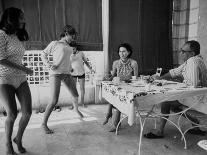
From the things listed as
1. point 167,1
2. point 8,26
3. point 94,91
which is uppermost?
point 167,1

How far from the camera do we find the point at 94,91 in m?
4.77

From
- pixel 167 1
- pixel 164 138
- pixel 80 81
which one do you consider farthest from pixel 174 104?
pixel 167 1

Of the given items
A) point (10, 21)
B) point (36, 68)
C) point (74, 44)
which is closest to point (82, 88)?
point (74, 44)

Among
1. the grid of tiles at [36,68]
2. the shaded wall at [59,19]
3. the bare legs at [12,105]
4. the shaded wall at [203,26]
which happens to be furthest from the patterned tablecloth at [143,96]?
the grid of tiles at [36,68]

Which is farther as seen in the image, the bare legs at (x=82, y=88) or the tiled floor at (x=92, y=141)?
the bare legs at (x=82, y=88)

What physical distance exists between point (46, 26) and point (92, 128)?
2208 mm

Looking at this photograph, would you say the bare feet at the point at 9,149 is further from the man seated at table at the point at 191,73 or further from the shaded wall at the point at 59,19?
the shaded wall at the point at 59,19

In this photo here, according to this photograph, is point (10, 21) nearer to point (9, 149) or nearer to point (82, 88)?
point (9, 149)

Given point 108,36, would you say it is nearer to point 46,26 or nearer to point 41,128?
point 46,26

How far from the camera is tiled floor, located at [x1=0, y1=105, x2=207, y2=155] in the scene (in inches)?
96.9

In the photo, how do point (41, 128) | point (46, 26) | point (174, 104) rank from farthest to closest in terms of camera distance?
point (46, 26) → point (41, 128) → point (174, 104)

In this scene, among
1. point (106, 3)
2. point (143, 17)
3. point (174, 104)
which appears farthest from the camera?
point (143, 17)

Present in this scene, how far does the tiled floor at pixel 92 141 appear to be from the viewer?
246 centimetres

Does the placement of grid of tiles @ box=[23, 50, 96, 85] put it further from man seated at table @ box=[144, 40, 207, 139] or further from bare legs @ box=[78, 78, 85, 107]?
man seated at table @ box=[144, 40, 207, 139]
